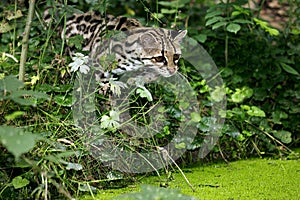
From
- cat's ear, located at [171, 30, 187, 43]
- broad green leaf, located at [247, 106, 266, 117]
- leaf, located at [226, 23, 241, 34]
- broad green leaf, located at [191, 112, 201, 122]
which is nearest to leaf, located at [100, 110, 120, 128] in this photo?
broad green leaf, located at [191, 112, 201, 122]

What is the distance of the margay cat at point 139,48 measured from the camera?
2.91 metres

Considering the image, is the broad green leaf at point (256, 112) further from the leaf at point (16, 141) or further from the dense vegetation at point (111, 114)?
the leaf at point (16, 141)

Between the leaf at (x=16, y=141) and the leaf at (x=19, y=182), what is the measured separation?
0.55 metres

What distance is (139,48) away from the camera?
9.79ft

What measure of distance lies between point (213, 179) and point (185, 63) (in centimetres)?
106

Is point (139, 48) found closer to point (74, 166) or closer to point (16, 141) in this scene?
point (74, 166)

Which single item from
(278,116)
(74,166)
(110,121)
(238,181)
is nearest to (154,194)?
(74,166)

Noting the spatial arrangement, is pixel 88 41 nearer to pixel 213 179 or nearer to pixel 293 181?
pixel 213 179

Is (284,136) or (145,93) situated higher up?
(145,93)

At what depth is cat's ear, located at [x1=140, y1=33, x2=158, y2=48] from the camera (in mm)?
2906

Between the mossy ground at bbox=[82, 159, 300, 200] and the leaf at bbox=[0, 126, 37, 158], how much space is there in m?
0.73

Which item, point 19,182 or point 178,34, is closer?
point 19,182

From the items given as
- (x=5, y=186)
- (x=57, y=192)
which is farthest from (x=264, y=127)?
(x=5, y=186)

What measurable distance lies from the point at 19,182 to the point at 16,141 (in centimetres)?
63
